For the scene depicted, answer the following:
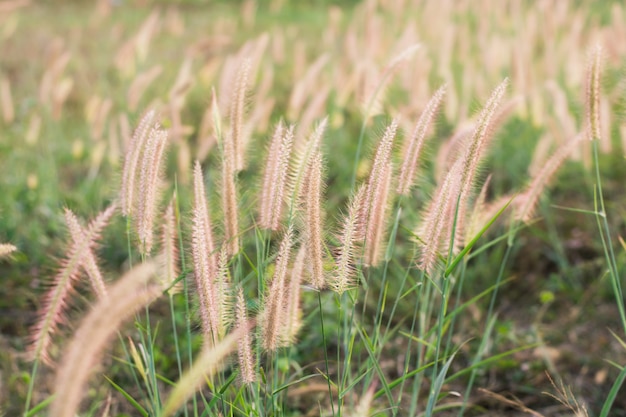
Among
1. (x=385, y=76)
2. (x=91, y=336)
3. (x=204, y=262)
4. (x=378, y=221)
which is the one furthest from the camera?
(x=385, y=76)

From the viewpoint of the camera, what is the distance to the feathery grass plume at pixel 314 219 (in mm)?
1264

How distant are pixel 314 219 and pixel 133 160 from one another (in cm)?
43

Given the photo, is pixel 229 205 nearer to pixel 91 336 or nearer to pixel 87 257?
Result: pixel 87 257

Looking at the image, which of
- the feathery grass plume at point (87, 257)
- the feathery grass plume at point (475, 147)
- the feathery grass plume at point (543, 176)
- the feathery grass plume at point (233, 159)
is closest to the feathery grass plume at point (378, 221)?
the feathery grass plume at point (475, 147)

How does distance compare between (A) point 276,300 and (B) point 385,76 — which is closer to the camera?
(A) point 276,300

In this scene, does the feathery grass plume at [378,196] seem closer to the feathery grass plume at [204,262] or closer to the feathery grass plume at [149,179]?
the feathery grass plume at [204,262]

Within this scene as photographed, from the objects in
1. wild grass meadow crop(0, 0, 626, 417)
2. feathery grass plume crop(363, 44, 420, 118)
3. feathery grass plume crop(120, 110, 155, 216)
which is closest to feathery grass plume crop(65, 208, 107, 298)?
wild grass meadow crop(0, 0, 626, 417)

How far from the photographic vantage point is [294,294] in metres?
1.41

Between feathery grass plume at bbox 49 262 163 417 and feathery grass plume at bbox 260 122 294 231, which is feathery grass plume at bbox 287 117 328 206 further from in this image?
feathery grass plume at bbox 49 262 163 417

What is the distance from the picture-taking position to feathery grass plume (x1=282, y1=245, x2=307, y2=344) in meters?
1.33

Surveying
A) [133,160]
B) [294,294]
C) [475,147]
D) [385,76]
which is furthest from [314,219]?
[385,76]

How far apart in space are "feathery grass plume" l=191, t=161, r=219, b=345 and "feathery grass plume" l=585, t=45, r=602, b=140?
0.89 metres

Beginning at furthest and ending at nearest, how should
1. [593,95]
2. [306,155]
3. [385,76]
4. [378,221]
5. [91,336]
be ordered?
[385,76], [593,95], [378,221], [306,155], [91,336]

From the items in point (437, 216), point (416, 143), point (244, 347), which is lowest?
point (244, 347)
